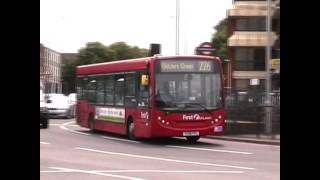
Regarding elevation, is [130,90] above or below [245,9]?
below

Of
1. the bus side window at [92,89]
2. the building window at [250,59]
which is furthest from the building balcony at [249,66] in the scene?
the bus side window at [92,89]

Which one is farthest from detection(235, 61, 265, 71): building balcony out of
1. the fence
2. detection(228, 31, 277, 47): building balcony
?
the fence

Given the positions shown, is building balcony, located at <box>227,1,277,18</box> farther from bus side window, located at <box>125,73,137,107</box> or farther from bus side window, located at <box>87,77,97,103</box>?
bus side window, located at <box>125,73,137,107</box>

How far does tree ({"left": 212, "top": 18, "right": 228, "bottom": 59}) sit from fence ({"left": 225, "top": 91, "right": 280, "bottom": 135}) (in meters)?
57.5

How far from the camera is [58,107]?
124ft

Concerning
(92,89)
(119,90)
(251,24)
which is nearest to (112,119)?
(119,90)

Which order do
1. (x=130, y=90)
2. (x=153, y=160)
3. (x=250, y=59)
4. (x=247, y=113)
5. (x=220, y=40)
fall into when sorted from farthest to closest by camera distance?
(x=220, y=40), (x=250, y=59), (x=247, y=113), (x=130, y=90), (x=153, y=160)

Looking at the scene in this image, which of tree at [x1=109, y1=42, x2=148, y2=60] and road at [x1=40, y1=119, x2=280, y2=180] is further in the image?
tree at [x1=109, y1=42, x2=148, y2=60]

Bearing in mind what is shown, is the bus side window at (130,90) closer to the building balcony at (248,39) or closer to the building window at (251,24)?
the building balcony at (248,39)

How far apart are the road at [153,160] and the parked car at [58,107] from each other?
55.8 feet

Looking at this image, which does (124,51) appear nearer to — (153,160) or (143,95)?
(143,95)

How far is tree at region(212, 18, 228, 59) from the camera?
82.0 m

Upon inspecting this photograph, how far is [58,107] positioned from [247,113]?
18.0 meters
